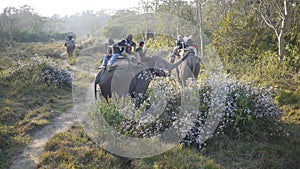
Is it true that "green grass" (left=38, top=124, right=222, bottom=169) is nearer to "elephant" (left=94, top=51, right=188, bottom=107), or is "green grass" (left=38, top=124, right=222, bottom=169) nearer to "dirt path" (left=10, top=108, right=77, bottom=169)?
"dirt path" (left=10, top=108, right=77, bottom=169)

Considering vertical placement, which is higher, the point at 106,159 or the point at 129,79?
the point at 129,79

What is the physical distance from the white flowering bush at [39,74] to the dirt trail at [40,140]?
2.85m

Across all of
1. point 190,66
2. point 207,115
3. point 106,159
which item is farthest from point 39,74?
point 207,115

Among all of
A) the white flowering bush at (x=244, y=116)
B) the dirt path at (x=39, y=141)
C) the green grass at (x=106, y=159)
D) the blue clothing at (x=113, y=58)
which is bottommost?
the dirt path at (x=39, y=141)

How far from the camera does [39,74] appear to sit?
36.2 feet

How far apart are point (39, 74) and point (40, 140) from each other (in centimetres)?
548

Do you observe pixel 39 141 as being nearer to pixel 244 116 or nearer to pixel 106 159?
pixel 106 159

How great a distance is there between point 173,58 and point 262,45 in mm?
4776

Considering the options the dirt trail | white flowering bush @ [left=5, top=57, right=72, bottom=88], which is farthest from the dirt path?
white flowering bush @ [left=5, top=57, right=72, bottom=88]

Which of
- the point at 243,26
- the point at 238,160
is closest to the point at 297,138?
the point at 238,160

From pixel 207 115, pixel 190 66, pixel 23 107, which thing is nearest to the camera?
pixel 207 115

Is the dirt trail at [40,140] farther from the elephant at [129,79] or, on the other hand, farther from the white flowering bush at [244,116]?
the white flowering bush at [244,116]

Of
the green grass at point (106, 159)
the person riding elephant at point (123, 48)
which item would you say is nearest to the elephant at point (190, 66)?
the person riding elephant at point (123, 48)

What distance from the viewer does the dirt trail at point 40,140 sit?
5.05 meters
